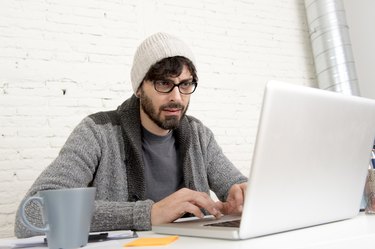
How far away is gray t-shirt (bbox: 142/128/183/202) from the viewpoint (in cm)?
141

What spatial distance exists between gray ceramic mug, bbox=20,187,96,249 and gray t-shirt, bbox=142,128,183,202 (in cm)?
72

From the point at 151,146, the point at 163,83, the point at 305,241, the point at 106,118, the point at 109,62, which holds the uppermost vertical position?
the point at 109,62

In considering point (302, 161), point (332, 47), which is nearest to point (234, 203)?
point (302, 161)

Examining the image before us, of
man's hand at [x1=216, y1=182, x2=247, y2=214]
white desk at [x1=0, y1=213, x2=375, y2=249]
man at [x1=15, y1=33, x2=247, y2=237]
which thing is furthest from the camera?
man at [x1=15, y1=33, x2=247, y2=237]

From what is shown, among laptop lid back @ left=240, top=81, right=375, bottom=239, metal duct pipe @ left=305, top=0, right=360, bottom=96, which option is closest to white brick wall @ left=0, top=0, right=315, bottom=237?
metal duct pipe @ left=305, top=0, right=360, bottom=96

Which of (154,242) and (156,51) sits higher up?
(156,51)

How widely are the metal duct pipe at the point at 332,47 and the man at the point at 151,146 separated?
133cm

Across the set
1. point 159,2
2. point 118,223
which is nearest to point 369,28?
point 159,2

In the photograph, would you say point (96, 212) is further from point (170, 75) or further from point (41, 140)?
point (41, 140)

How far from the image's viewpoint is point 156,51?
1.39m

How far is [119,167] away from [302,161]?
799 mm

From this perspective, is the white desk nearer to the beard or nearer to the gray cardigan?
the gray cardigan

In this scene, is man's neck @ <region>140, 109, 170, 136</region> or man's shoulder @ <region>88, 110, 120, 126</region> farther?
man's neck @ <region>140, 109, 170, 136</region>

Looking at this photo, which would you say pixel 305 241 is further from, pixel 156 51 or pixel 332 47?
pixel 332 47
